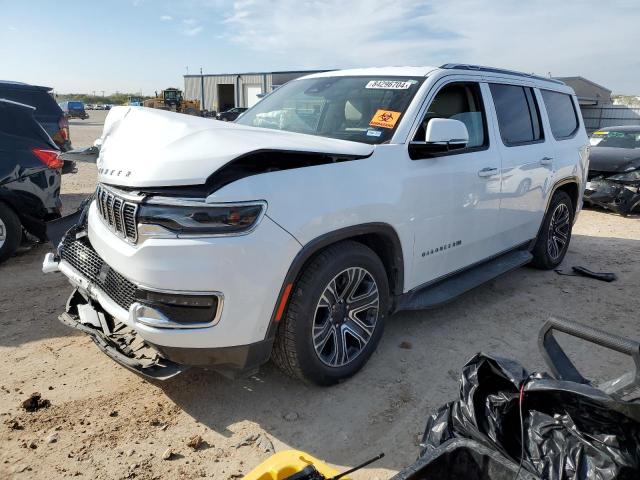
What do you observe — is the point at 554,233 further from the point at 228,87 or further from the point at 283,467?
the point at 228,87

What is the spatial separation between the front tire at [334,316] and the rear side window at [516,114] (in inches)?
80.8

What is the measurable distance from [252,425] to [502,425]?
59.9 inches

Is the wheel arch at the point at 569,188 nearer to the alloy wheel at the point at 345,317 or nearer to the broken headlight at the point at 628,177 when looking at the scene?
the alloy wheel at the point at 345,317

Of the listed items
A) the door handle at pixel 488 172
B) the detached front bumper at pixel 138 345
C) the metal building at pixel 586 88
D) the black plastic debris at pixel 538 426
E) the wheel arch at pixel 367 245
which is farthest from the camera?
the metal building at pixel 586 88

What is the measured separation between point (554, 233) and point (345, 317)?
11.9 feet

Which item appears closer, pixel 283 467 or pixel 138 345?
pixel 283 467

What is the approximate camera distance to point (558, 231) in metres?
5.77

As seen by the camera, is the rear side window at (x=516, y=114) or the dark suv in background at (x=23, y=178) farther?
the dark suv in background at (x=23, y=178)

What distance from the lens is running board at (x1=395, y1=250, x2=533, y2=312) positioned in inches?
143

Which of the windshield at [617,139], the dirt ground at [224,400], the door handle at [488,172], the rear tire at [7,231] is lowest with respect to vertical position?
the dirt ground at [224,400]

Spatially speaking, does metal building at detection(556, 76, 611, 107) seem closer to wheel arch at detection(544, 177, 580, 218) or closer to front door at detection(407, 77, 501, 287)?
wheel arch at detection(544, 177, 580, 218)

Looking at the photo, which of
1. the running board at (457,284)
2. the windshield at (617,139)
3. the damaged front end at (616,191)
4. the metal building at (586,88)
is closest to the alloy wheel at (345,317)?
the running board at (457,284)

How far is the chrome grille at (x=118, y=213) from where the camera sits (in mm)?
2600

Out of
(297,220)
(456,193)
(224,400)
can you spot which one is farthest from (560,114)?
(224,400)
